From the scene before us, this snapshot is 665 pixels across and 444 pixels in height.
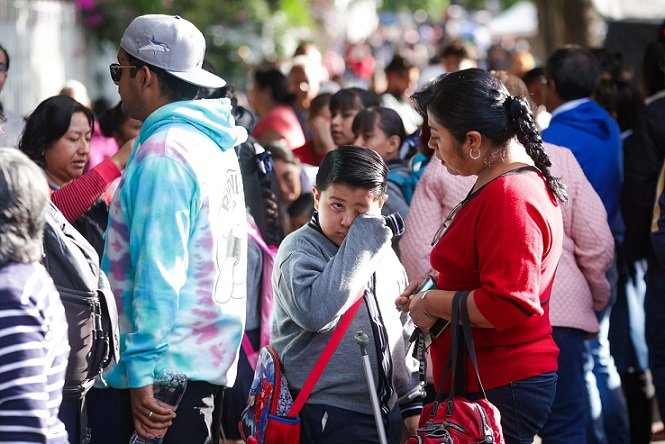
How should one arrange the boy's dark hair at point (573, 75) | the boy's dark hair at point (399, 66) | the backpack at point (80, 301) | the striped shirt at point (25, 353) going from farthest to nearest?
the boy's dark hair at point (399, 66), the boy's dark hair at point (573, 75), the backpack at point (80, 301), the striped shirt at point (25, 353)

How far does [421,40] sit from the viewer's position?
43.8m

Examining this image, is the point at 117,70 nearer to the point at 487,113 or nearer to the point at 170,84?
the point at 170,84

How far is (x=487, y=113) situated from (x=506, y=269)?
1.80 feet

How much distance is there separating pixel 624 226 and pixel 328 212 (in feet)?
8.59

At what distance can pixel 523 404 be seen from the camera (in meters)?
3.71

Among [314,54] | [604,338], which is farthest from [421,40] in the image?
[604,338]

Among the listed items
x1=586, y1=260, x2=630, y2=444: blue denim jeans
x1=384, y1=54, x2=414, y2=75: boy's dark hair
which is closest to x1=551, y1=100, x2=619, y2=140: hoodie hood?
x1=586, y1=260, x2=630, y2=444: blue denim jeans

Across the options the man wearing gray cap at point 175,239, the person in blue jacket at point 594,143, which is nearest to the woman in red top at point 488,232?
the man wearing gray cap at point 175,239

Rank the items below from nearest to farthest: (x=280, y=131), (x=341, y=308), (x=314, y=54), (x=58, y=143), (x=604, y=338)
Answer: (x=341, y=308)
(x=58, y=143)
(x=604, y=338)
(x=280, y=131)
(x=314, y=54)

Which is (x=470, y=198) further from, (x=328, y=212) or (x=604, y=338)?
(x=604, y=338)

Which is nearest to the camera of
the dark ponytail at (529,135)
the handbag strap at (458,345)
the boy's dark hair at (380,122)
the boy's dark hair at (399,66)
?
the handbag strap at (458,345)

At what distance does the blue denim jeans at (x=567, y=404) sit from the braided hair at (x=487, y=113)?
1.48m

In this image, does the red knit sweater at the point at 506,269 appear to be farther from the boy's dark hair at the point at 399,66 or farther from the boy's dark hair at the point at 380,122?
the boy's dark hair at the point at 399,66

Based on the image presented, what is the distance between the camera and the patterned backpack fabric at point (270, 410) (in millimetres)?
4043
